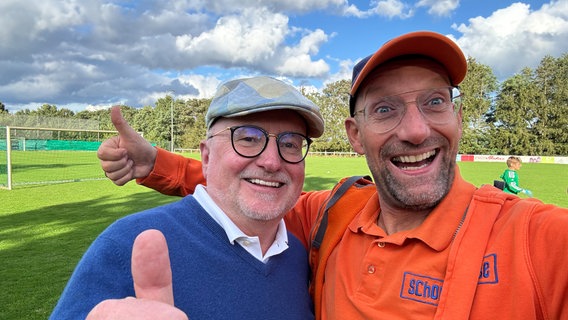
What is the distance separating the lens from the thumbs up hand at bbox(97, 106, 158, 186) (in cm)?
291

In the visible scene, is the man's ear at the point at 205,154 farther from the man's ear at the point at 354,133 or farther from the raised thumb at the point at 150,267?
the raised thumb at the point at 150,267

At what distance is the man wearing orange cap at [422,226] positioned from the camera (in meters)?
1.50

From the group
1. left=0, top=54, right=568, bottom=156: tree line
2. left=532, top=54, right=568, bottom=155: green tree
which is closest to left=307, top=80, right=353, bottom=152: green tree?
left=0, top=54, right=568, bottom=156: tree line

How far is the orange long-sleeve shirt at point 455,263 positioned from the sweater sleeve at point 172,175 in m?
1.62

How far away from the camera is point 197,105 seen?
92.9 meters

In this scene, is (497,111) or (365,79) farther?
(497,111)

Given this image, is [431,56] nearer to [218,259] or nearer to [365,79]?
[365,79]

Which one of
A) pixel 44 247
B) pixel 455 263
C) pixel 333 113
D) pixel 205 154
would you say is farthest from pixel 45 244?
pixel 333 113

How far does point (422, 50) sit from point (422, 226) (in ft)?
3.17

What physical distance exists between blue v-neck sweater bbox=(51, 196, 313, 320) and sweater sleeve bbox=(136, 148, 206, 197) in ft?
4.44

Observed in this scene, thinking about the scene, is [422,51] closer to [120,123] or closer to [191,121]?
[120,123]

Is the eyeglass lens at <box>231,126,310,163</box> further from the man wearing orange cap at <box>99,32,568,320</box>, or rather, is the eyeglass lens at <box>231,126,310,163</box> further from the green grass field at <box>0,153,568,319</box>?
the green grass field at <box>0,153,568,319</box>

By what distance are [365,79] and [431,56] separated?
15.1 inches

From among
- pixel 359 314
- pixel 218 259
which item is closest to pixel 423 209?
pixel 359 314
